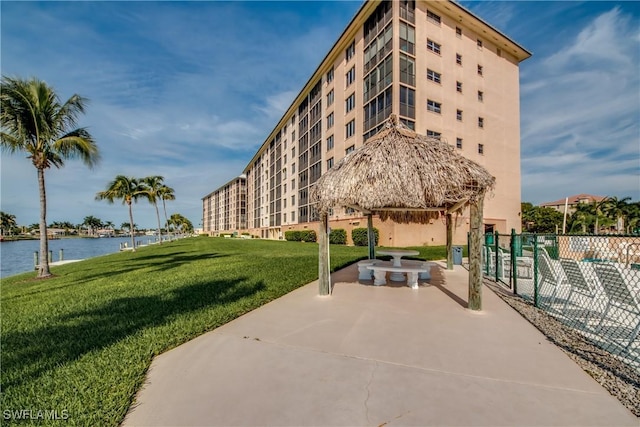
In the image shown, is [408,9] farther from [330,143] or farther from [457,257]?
[457,257]

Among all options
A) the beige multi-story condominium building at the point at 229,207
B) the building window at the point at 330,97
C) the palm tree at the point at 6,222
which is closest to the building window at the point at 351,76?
the building window at the point at 330,97

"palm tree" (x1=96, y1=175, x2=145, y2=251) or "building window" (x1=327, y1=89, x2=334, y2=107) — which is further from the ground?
"building window" (x1=327, y1=89, x2=334, y2=107)

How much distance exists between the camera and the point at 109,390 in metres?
3.03

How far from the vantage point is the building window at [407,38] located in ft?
74.0

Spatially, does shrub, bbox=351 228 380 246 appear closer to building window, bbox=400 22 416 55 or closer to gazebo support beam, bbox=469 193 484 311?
building window, bbox=400 22 416 55

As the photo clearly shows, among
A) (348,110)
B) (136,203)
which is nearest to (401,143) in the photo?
(348,110)

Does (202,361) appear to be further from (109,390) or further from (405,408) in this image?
(405,408)

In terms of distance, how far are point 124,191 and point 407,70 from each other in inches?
1312

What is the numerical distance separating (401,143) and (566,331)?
14.7 feet

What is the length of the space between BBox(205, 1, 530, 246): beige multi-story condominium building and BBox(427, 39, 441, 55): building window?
0.24 feet

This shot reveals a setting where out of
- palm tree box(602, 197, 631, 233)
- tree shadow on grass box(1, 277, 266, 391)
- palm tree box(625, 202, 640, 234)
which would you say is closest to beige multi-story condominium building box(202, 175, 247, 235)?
palm tree box(602, 197, 631, 233)

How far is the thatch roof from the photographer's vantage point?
5895 mm

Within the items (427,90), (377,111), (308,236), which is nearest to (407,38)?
(427,90)

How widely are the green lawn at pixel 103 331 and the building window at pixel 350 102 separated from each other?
22150 mm
